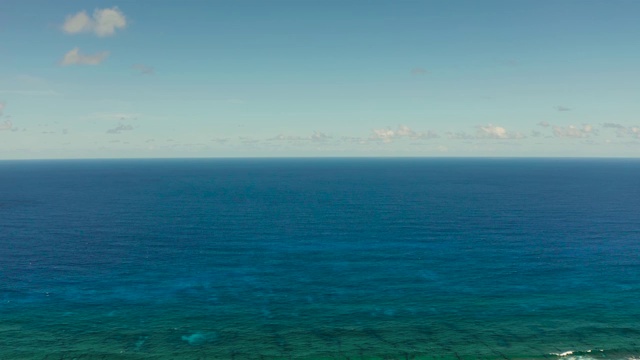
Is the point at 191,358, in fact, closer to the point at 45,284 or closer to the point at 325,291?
the point at 325,291

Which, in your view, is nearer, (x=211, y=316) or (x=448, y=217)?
(x=211, y=316)

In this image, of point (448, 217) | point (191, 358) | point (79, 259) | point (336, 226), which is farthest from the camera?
point (448, 217)

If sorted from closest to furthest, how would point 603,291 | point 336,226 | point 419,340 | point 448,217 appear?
point 419,340 < point 603,291 < point 336,226 < point 448,217

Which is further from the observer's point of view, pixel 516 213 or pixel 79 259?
pixel 516 213

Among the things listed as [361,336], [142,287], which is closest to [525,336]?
[361,336]

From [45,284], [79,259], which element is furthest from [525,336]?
[79,259]

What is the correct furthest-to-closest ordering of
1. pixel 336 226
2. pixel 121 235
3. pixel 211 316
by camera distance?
pixel 336 226 → pixel 121 235 → pixel 211 316

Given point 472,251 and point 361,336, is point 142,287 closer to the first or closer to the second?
point 361,336

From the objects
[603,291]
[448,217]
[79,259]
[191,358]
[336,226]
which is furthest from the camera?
[448,217]
